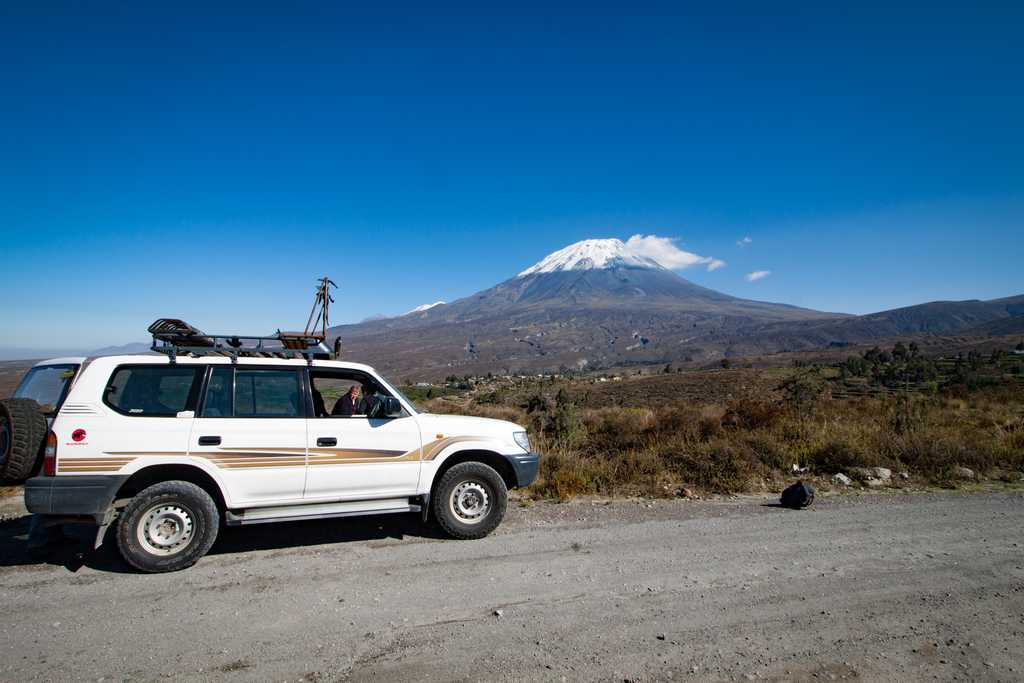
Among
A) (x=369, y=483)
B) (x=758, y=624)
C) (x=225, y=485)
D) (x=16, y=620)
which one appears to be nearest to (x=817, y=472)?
(x=758, y=624)

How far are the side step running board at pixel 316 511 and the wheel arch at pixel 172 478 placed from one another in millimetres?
194

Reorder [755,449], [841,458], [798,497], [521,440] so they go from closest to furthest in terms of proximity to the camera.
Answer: [521,440] < [798,497] < [841,458] < [755,449]

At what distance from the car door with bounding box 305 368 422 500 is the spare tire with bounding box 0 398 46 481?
2258 millimetres

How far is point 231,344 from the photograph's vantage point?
5449 millimetres

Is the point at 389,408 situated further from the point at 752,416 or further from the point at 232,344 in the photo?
the point at 752,416

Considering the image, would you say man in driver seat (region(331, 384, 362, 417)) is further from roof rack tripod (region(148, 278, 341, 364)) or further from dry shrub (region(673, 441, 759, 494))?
dry shrub (region(673, 441, 759, 494))

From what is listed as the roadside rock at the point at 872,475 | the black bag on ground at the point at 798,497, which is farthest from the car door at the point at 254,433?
the roadside rock at the point at 872,475

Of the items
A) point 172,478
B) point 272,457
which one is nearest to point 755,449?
point 272,457

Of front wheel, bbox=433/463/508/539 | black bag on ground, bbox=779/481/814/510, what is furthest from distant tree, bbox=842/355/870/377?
front wheel, bbox=433/463/508/539

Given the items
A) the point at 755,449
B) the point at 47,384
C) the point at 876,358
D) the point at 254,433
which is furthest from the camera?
the point at 876,358

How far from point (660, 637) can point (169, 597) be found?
377 cm

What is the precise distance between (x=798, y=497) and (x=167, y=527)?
275 inches

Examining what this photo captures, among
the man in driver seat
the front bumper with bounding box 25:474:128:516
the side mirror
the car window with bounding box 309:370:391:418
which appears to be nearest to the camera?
the front bumper with bounding box 25:474:128:516

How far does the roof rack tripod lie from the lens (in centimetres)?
506
